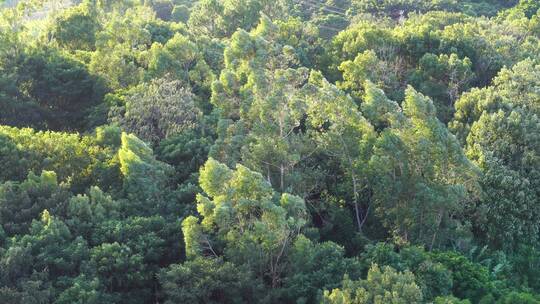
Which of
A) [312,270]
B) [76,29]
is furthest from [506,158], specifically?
[76,29]

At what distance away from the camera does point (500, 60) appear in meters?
40.0

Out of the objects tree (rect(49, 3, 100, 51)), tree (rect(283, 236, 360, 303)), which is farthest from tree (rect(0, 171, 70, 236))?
tree (rect(49, 3, 100, 51))

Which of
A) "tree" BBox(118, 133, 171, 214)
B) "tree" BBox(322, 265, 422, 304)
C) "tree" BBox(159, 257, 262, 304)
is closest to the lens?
"tree" BBox(322, 265, 422, 304)

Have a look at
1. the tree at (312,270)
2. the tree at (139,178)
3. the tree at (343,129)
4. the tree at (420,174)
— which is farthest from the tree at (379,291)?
the tree at (139,178)

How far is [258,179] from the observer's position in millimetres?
21172

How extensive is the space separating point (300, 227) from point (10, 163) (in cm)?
1281

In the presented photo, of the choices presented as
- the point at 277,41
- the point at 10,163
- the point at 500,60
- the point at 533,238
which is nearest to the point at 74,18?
the point at 277,41

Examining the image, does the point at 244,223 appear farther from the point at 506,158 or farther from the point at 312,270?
the point at 506,158

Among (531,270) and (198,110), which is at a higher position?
(198,110)

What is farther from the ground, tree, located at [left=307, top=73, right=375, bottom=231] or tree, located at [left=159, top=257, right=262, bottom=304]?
tree, located at [left=307, top=73, right=375, bottom=231]

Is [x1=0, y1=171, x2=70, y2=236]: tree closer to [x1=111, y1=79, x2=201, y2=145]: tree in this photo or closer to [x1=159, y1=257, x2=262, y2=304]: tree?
[x1=159, y1=257, x2=262, y2=304]: tree

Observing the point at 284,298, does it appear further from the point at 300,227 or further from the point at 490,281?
the point at 490,281

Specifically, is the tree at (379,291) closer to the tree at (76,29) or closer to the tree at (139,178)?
the tree at (139,178)

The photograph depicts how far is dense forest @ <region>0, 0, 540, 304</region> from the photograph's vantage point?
68.4 feet
